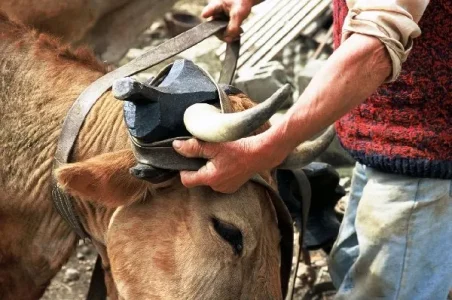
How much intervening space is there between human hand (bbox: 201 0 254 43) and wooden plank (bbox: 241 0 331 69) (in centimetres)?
279

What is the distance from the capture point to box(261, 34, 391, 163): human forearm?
346 centimetres

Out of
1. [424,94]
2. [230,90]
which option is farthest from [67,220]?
[424,94]

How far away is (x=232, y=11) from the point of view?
4.75 metres

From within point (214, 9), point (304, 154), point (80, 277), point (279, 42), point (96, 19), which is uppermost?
point (214, 9)

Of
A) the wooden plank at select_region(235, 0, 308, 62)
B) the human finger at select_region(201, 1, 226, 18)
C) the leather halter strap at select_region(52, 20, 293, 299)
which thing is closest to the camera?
the leather halter strap at select_region(52, 20, 293, 299)

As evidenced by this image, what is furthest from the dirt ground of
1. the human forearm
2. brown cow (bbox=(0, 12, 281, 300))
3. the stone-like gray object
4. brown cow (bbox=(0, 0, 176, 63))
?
the human forearm

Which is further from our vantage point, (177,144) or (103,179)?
(103,179)

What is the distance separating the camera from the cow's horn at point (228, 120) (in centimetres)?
324

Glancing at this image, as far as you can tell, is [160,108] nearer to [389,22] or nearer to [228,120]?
[228,120]

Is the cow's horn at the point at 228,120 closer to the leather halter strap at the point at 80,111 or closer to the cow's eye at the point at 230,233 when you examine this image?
the cow's eye at the point at 230,233

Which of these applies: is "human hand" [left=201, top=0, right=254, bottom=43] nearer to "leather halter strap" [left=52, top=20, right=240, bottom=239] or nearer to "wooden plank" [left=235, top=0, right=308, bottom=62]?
"leather halter strap" [left=52, top=20, right=240, bottom=239]

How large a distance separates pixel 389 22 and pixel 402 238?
1.31m

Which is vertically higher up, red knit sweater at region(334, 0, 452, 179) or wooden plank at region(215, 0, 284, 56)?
red knit sweater at region(334, 0, 452, 179)

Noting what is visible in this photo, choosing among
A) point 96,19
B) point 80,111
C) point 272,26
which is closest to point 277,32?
point 272,26
